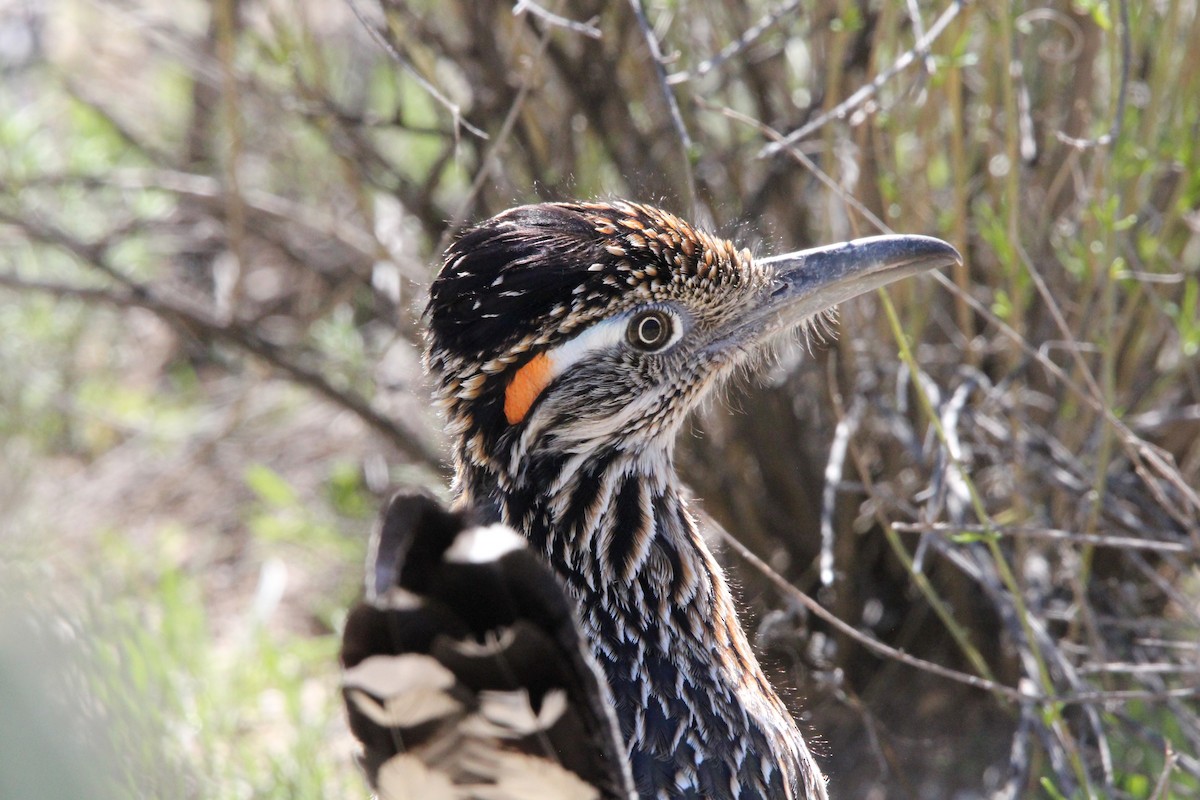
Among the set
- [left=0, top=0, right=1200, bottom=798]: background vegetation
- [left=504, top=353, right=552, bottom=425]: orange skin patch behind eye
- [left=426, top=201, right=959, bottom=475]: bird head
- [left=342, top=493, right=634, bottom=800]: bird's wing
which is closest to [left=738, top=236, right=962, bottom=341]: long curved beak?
[left=426, top=201, right=959, bottom=475]: bird head

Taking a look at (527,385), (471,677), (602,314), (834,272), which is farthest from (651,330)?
(471,677)

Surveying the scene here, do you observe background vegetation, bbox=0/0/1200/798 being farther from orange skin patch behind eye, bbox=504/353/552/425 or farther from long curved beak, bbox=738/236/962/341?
orange skin patch behind eye, bbox=504/353/552/425

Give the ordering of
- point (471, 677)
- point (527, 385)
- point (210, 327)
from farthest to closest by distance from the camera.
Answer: point (210, 327) < point (527, 385) < point (471, 677)

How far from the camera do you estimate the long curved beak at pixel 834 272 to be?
3.01 m

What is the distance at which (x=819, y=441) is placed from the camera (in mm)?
4711

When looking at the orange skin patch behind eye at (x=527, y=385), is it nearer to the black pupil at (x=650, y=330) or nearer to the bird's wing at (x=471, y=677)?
the black pupil at (x=650, y=330)

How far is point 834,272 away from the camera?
3.06 metres

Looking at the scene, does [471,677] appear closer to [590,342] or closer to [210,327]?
[590,342]

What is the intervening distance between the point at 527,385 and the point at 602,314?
0.21 meters

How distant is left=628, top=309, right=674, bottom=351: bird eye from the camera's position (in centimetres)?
293

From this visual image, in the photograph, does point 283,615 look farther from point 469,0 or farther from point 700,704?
point 700,704

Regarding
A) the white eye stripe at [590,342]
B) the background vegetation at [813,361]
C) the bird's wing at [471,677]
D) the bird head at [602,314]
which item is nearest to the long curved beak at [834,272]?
the bird head at [602,314]

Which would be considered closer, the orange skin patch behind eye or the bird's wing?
the bird's wing

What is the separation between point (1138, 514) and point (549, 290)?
2.50 m
